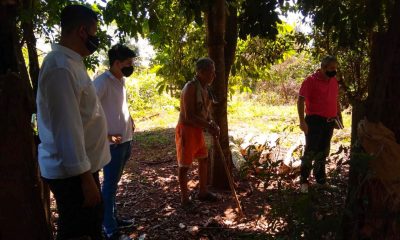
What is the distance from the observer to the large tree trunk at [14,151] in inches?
58.6

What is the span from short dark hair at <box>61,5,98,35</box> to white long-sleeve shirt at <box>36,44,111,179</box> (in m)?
0.14

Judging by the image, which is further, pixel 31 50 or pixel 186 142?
pixel 186 142

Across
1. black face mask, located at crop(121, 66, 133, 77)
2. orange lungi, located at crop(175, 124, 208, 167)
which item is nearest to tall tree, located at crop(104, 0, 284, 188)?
black face mask, located at crop(121, 66, 133, 77)

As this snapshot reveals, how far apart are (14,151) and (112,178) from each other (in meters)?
2.04

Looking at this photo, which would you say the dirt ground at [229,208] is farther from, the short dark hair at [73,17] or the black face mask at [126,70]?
the black face mask at [126,70]

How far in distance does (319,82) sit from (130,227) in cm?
290

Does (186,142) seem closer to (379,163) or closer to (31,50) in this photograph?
(31,50)

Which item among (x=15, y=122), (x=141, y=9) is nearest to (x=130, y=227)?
(x=141, y=9)

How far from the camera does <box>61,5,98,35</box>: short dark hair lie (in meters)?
2.27

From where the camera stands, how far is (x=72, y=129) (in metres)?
2.07

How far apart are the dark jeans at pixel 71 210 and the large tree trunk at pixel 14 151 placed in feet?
2.01

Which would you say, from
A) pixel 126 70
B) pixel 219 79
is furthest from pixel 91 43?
pixel 219 79

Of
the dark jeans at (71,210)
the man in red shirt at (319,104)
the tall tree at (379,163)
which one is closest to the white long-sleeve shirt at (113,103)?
the dark jeans at (71,210)

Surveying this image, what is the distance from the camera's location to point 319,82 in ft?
16.1
